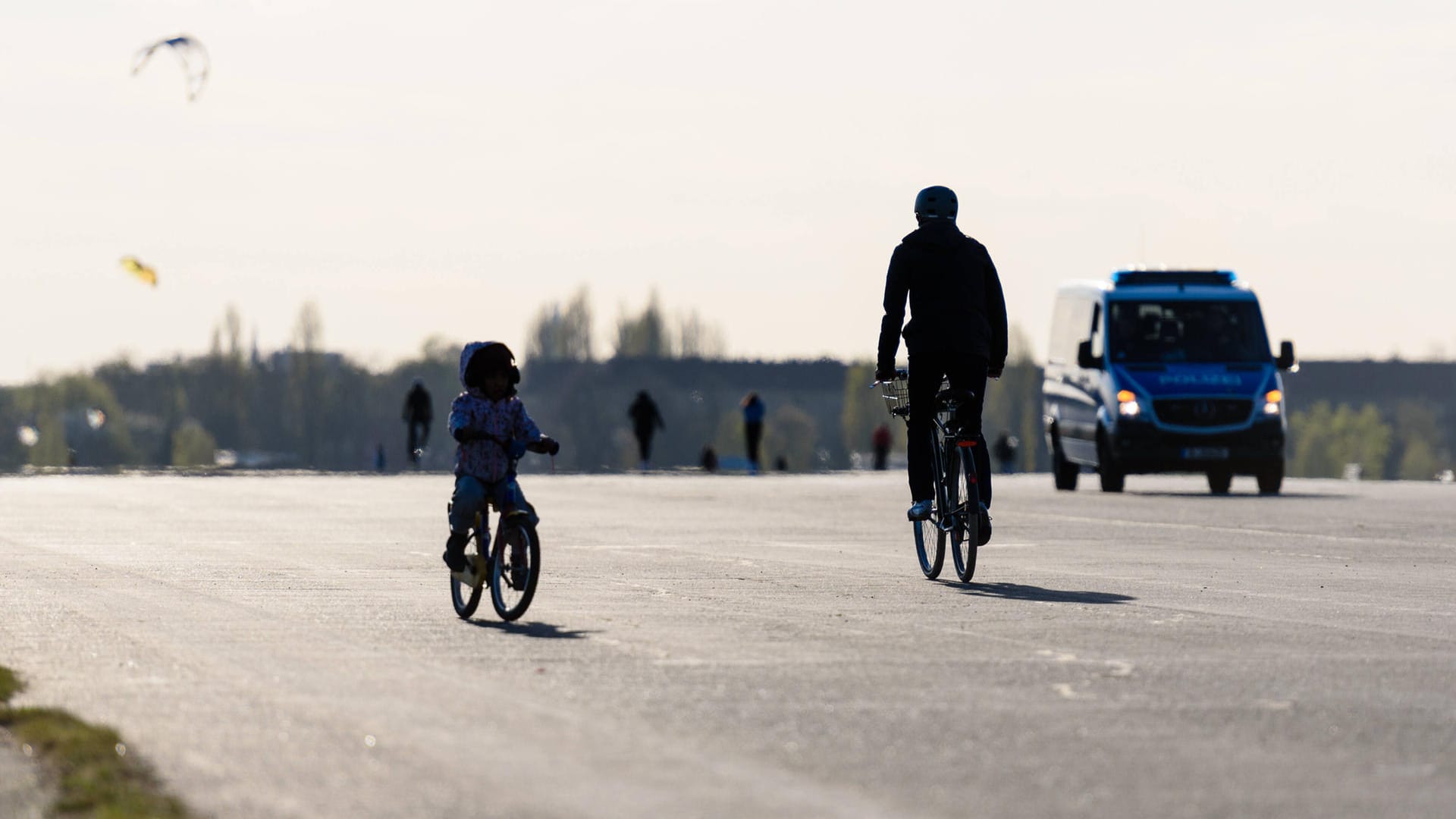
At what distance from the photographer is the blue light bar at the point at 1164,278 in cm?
2975

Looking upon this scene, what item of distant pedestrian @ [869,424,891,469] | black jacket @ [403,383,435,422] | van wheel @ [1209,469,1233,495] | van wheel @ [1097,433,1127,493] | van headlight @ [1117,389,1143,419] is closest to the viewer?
van headlight @ [1117,389,1143,419]

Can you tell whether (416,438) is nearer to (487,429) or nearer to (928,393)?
(928,393)

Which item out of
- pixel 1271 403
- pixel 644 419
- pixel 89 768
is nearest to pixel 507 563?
pixel 89 768

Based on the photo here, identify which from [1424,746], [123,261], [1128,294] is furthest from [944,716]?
[123,261]

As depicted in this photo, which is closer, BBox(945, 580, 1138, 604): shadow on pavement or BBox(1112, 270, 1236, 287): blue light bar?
BBox(945, 580, 1138, 604): shadow on pavement

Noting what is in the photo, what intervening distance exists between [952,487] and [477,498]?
2.99 meters

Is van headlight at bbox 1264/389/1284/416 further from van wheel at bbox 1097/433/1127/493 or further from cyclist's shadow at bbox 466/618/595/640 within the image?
cyclist's shadow at bbox 466/618/595/640

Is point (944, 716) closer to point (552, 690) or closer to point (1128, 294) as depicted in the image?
point (552, 690)

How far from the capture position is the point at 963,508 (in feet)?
43.7

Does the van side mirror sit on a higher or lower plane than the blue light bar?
lower

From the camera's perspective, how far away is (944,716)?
7715 millimetres

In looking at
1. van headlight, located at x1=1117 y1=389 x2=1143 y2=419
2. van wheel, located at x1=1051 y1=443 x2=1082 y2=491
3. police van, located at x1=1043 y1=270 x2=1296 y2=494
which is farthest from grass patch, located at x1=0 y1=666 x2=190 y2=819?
van wheel, located at x1=1051 y1=443 x2=1082 y2=491

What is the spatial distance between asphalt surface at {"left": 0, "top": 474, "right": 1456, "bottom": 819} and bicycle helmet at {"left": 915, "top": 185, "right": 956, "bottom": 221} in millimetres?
2013

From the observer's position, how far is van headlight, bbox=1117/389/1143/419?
28984 mm
